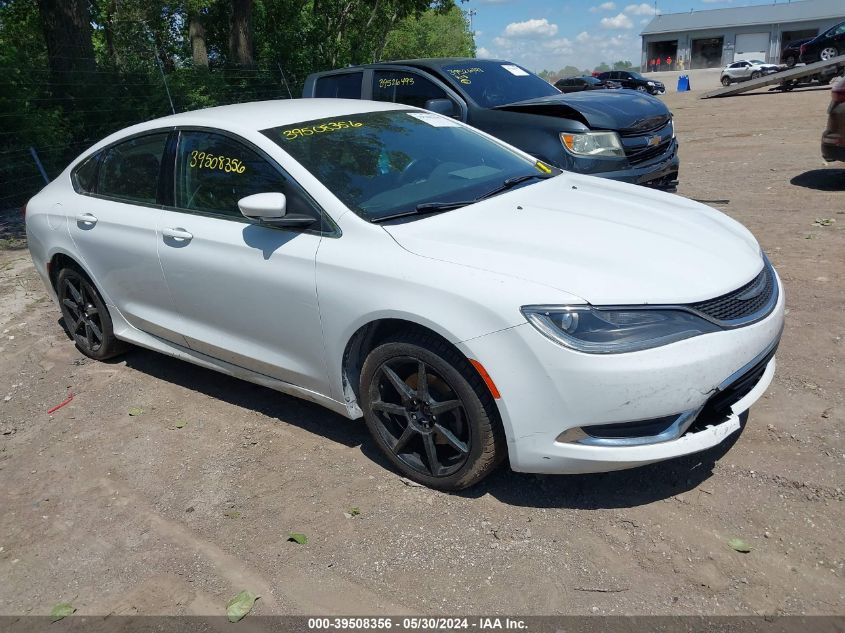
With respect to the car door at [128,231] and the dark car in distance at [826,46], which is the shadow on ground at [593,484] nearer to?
the car door at [128,231]

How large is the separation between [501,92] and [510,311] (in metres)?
5.57

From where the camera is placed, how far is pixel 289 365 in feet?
12.3

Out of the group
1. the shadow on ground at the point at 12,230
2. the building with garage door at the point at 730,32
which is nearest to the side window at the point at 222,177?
the shadow on ground at the point at 12,230

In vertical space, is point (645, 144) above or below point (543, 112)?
below

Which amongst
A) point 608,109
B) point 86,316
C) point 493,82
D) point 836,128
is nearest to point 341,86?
point 493,82

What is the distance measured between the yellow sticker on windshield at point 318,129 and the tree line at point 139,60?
842 cm

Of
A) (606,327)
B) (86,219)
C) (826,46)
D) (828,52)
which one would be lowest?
(828,52)

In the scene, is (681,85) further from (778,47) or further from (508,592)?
(508,592)

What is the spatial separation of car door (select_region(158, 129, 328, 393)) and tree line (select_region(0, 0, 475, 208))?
794 centimetres

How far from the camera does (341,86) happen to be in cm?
868

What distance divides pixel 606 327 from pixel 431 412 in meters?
0.88

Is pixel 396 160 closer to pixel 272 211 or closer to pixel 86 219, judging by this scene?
pixel 272 211

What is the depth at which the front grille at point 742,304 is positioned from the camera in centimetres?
294

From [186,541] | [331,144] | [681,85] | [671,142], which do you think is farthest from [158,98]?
[681,85]
